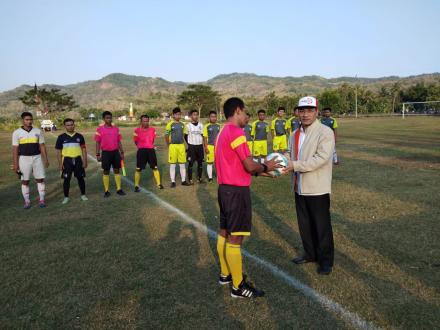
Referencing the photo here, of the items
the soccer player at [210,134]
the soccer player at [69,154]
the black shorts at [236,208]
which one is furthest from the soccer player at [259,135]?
the black shorts at [236,208]

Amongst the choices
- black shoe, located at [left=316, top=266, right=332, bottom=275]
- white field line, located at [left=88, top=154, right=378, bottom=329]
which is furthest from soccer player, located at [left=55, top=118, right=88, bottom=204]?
black shoe, located at [left=316, top=266, right=332, bottom=275]

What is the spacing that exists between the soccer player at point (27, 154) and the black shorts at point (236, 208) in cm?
633

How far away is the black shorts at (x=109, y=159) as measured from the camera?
9500 mm

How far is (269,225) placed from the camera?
6523 millimetres

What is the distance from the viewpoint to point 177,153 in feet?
36.0

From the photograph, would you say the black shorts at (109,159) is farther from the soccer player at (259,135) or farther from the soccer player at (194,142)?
the soccer player at (259,135)

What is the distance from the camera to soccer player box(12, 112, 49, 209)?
829 cm

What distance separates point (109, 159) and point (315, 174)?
262 inches

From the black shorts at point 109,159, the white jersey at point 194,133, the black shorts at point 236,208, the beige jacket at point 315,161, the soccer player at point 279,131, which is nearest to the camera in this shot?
the black shorts at point 236,208

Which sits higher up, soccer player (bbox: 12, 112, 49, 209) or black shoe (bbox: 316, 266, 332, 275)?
soccer player (bbox: 12, 112, 49, 209)

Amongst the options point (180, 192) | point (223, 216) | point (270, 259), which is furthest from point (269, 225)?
point (180, 192)

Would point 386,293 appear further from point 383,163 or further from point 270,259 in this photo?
point 383,163

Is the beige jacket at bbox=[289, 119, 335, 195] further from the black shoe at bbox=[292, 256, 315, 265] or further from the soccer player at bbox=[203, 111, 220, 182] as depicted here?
the soccer player at bbox=[203, 111, 220, 182]

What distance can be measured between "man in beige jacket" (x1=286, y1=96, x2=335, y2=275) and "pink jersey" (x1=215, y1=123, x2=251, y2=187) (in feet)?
2.59
